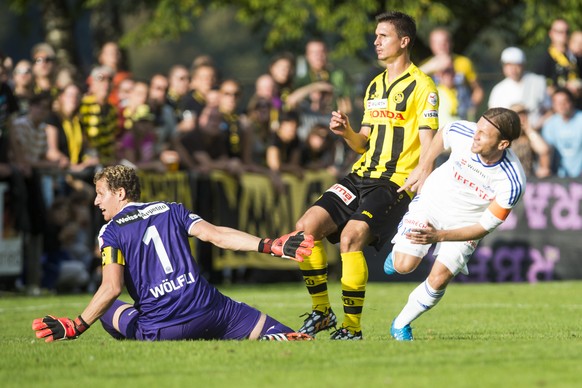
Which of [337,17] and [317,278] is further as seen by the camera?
[337,17]

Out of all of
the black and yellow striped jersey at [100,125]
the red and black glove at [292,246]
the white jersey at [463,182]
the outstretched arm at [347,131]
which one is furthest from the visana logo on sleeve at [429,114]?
the black and yellow striped jersey at [100,125]

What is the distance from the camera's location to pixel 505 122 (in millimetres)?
9945

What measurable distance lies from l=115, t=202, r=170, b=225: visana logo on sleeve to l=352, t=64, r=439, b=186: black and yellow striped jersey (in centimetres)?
208

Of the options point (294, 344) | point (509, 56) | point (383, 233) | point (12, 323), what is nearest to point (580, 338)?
point (383, 233)

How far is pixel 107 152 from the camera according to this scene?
16984 millimetres

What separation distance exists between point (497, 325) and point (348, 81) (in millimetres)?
10351

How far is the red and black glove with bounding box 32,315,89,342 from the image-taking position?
30.8 ft

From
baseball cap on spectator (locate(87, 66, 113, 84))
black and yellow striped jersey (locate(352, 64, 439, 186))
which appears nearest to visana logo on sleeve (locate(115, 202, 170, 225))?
black and yellow striped jersey (locate(352, 64, 439, 186))

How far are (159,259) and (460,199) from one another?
2.58 m

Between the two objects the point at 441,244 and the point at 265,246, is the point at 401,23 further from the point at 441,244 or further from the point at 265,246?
the point at 265,246

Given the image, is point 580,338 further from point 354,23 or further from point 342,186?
point 354,23

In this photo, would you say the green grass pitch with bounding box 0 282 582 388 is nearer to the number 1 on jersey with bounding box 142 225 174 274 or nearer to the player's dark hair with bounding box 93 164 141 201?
the number 1 on jersey with bounding box 142 225 174 274

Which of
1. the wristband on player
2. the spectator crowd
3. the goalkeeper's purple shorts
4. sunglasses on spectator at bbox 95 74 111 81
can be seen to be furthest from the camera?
sunglasses on spectator at bbox 95 74 111 81

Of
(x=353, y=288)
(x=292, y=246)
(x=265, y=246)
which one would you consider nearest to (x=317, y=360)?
(x=292, y=246)
